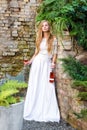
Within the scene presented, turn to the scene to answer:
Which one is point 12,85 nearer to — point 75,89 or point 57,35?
point 75,89

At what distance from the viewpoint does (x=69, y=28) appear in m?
6.73

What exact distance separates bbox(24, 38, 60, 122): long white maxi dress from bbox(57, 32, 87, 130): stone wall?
128 millimetres

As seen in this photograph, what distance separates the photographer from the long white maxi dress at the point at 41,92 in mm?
6902

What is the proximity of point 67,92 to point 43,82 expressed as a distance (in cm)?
52

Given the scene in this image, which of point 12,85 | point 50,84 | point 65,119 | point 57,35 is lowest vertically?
point 65,119

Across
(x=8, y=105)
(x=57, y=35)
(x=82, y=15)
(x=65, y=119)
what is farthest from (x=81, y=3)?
(x=8, y=105)

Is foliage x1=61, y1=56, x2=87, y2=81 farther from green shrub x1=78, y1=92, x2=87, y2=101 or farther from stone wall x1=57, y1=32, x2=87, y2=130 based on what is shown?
green shrub x1=78, y1=92, x2=87, y2=101

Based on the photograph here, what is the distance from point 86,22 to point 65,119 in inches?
67.7

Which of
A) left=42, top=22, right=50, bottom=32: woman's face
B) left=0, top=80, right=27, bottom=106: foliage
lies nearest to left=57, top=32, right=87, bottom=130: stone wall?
left=42, top=22, right=50, bottom=32: woman's face

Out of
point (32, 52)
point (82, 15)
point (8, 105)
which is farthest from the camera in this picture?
point (32, 52)

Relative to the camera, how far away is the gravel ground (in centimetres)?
643

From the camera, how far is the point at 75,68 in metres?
6.28

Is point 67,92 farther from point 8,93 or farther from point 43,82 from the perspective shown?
point 8,93

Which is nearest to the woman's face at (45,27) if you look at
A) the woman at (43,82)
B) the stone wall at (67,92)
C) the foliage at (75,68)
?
the woman at (43,82)
